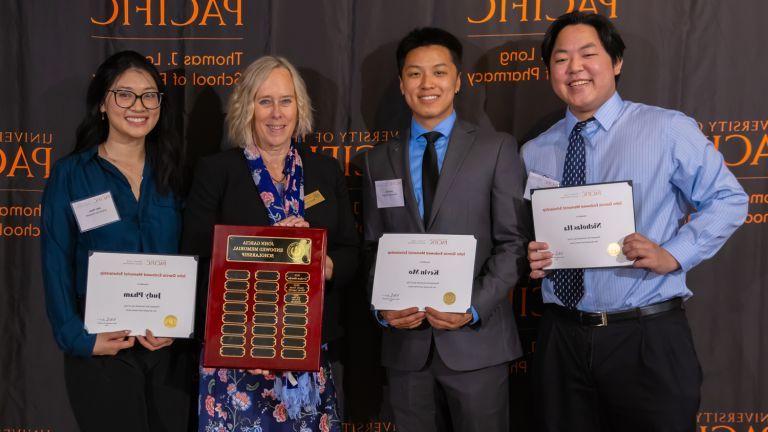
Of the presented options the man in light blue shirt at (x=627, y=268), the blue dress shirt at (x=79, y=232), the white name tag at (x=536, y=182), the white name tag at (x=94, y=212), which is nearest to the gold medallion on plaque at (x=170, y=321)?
the blue dress shirt at (x=79, y=232)

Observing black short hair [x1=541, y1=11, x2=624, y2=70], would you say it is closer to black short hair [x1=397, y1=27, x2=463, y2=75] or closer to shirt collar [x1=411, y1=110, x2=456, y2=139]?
black short hair [x1=397, y1=27, x2=463, y2=75]

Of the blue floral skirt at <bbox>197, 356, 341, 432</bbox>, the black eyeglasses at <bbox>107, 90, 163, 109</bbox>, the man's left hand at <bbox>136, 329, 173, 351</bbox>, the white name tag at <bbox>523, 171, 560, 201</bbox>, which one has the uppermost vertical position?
the black eyeglasses at <bbox>107, 90, 163, 109</bbox>

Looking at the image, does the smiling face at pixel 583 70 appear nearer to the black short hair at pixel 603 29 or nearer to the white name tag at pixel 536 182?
the black short hair at pixel 603 29

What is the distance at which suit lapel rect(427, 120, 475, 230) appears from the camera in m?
2.48

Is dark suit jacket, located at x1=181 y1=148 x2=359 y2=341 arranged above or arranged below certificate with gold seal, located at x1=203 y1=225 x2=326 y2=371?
above

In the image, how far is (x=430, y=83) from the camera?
258 centimetres

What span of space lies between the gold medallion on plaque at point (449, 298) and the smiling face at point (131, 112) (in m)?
1.38

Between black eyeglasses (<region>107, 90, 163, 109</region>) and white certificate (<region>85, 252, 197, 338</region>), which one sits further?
black eyeglasses (<region>107, 90, 163, 109</region>)

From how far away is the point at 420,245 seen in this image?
7.59 ft

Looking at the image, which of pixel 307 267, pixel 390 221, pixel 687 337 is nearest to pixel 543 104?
pixel 390 221

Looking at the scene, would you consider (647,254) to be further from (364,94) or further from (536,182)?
(364,94)

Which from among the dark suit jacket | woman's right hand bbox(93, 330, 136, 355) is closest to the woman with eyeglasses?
woman's right hand bbox(93, 330, 136, 355)

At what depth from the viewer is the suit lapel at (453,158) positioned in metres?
2.48

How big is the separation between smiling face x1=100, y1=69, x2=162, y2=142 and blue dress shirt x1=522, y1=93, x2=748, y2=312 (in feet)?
5.79
